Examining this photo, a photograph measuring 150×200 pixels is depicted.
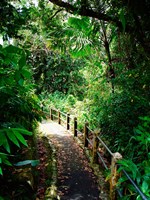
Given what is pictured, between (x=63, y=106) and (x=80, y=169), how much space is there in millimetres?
11800

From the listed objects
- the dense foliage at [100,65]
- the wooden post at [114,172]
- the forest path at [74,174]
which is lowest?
the forest path at [74,174]

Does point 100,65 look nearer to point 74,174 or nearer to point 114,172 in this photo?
point 74,174

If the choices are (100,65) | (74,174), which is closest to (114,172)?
(74,174)

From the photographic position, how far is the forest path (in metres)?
5.39

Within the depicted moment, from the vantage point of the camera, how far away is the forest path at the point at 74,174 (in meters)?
5.39

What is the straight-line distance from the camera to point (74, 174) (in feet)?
21.4

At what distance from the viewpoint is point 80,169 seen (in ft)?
22.6

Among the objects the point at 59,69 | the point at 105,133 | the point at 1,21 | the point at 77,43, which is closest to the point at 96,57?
the point at 77,43

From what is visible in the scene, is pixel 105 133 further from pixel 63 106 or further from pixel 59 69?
pixel 59 69

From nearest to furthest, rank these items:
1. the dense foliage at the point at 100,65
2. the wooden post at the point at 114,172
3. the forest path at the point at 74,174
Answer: the dense foliage at the point at 100,65, the wooden post at the point at 114,172, the forest path at the point at 74,174

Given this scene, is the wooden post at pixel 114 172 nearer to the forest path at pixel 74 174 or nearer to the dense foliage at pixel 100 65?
the dense foliage at pixel 100 65

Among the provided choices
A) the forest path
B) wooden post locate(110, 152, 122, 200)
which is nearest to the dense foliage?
wooden post locate(110, 152, 122, 200)

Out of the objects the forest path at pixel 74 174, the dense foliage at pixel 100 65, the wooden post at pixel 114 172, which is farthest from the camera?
the forest path at pixel 74 174

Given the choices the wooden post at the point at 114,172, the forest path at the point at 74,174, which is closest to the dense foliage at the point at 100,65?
the wooden post at the point at 114,172
